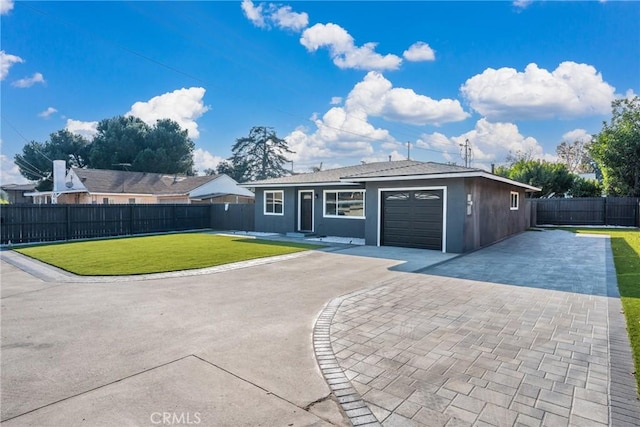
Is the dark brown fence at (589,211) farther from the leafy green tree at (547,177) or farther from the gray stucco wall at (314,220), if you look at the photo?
the gray stucco wall at (314,220)

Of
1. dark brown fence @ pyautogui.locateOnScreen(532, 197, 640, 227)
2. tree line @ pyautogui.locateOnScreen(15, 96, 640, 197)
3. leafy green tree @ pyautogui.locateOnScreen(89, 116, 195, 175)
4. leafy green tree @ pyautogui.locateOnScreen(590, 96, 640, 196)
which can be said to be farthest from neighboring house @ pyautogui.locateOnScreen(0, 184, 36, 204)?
leafy green tree @ pyautogui.locateOnScreen(590, 96, 640, 196)

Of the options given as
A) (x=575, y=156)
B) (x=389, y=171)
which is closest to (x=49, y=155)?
(x=389, y=171)

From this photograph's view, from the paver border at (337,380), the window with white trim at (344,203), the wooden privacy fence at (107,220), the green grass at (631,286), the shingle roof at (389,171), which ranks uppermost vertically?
the shingle roof at (389,171)

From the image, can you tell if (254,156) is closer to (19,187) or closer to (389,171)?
(19,187)

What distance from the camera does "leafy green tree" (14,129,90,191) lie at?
39156 mm

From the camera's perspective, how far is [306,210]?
17016 millimetres

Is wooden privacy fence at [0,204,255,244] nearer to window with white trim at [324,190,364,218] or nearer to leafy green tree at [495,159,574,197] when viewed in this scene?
window with white trim at [324,190,364,218]

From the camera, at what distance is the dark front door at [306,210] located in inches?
660

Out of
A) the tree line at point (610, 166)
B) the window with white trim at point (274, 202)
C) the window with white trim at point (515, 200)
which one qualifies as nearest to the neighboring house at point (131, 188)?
the window with white trim at point (274, 202)

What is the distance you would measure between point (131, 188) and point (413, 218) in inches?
980

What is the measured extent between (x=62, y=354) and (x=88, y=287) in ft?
11.4

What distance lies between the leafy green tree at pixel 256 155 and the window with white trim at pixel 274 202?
30765 mm

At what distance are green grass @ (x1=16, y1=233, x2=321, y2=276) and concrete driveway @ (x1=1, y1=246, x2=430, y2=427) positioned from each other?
1.38 metres

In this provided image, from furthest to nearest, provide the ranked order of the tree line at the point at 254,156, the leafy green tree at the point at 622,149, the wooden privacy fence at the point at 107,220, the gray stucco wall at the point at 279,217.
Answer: the tree line at the point at 254,156, the leafy green tree at the point at 622,149, the gray stucco wall at the point at 279,217, the wooden privacy fence at the point at 107,220
